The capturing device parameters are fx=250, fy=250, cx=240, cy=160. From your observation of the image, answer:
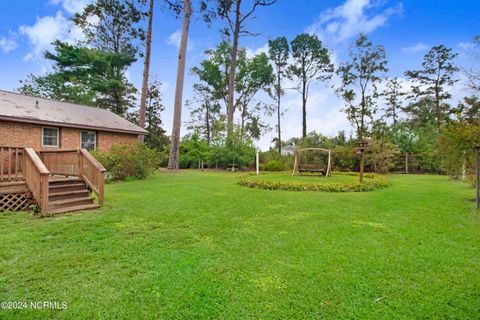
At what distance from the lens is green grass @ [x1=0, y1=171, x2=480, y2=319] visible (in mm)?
2188

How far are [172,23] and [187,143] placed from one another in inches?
376

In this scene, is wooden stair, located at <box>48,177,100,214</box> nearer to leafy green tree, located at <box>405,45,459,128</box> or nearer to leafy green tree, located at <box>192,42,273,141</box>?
leafy green tree, located at <box>192,42,273,141</box>

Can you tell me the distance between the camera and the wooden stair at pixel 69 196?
557cm

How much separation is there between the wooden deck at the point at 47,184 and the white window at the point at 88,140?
22.1ft

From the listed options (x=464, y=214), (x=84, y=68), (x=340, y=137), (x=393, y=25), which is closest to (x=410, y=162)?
(x=340, y=137)

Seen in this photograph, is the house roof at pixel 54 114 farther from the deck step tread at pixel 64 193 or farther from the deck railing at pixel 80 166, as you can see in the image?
the deck step tread at pixel 64 193

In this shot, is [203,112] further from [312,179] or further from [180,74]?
[312,179]

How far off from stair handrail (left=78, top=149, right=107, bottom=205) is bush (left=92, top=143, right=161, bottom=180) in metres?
4.68

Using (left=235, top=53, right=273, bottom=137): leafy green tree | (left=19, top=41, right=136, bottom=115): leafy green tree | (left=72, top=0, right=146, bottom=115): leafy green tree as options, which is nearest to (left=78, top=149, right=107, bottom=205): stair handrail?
(left=72, top=0, right=146, bottom=115): leafy green tree

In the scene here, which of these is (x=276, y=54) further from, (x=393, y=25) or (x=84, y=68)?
(x=84, y=68)

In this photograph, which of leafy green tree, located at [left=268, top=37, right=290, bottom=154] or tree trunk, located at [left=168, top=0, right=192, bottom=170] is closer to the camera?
tree trunk, located at [left=168, top=0, right=192, bottom=170]

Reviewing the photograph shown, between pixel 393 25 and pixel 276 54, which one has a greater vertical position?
pixel 276 54

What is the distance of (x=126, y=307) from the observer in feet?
7.13

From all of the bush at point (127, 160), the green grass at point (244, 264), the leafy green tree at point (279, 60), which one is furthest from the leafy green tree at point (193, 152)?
the green grass at point (244, 264)
